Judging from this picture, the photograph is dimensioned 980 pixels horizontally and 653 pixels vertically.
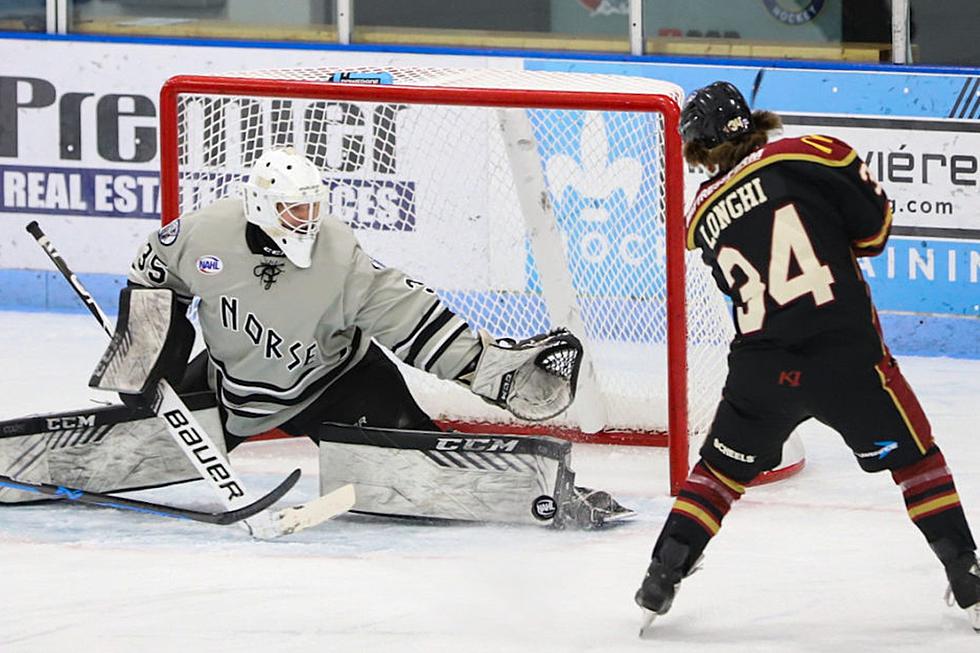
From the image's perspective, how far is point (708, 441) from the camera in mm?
3340

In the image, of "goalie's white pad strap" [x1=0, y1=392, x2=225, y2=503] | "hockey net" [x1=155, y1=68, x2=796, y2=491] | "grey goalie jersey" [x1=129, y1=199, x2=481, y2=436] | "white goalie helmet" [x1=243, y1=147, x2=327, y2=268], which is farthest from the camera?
"hockey net" [x1=155, y1=68, x2=796, y2=491]

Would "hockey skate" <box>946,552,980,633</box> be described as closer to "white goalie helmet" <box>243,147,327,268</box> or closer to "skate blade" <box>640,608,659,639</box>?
"skate blade" <box>640,608,659,639</box>

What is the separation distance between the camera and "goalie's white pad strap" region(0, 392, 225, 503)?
4309mm

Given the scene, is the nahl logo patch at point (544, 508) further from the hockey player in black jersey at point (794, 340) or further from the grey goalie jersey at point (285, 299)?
the hockey player in black jersey at point (794, 340)

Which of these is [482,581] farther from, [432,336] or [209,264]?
[209,264]

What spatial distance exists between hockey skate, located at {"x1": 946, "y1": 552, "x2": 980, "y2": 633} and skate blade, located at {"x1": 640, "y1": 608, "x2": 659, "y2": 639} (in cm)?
52

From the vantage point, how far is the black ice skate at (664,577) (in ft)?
10.8

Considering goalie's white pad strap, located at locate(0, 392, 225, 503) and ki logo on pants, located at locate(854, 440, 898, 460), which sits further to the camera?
goalie's white pad strap, located at locate(0, 392, 225, 503)

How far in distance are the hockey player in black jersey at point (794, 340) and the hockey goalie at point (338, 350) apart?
839 mm

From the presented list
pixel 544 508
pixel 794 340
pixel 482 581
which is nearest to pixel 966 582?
pixel 794 340

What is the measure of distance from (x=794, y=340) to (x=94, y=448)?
5.86ft

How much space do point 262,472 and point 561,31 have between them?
2208 mm

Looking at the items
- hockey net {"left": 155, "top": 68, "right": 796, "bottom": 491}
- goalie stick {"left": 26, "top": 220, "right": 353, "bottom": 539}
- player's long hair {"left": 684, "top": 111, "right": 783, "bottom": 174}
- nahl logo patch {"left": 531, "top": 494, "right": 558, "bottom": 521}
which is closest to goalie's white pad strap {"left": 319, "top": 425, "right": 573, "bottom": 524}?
nahl logo patch {"left": 531, "top": 494, "right": 558, "bottom": 521}

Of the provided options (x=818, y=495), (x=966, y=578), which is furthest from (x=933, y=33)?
(x=966, y=578)
